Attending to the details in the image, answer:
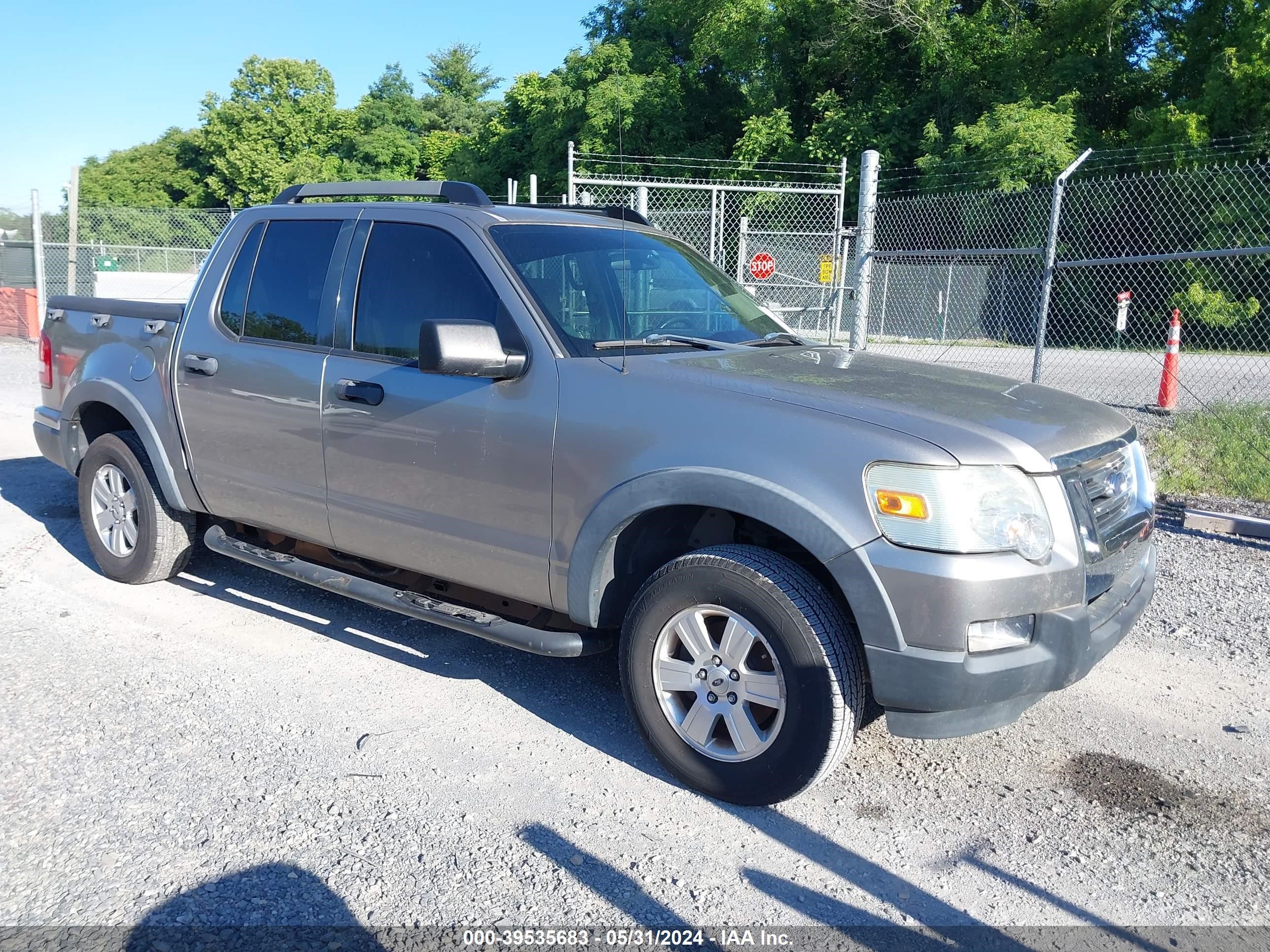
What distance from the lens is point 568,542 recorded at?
11.9ft

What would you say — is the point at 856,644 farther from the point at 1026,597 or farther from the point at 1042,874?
the point at 1042,874

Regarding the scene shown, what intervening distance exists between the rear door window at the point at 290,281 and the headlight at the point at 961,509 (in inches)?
103

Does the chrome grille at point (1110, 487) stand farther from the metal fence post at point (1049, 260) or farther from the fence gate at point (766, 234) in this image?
the metal fence post at point (1049, 260)

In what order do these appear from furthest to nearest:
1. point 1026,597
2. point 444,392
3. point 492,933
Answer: point 444,392 < point 1026,597 < point 492,933

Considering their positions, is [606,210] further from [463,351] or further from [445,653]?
[445,653]

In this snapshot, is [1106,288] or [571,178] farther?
[1106,288]

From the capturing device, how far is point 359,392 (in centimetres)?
414

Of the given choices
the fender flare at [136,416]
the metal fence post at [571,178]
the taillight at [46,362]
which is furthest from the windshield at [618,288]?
the metal fence post at [571,178]

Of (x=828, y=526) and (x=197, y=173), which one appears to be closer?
(x=828, y=526)

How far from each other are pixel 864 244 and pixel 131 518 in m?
6.16

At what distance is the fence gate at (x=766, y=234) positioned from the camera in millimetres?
11312

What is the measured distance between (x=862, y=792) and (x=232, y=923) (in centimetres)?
199

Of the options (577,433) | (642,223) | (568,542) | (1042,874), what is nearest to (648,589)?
(568,542)

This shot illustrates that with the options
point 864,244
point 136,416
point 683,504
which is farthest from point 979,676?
point 864,244
